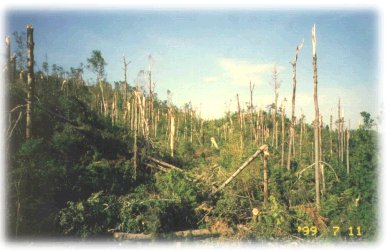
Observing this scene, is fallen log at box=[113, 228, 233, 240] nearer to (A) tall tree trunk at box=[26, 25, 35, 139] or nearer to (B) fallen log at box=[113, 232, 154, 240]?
(B) fallen log at box=[113, 232, 154, 240]

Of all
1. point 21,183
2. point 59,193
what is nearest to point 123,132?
point 59,193

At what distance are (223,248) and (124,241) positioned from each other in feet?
9.83
